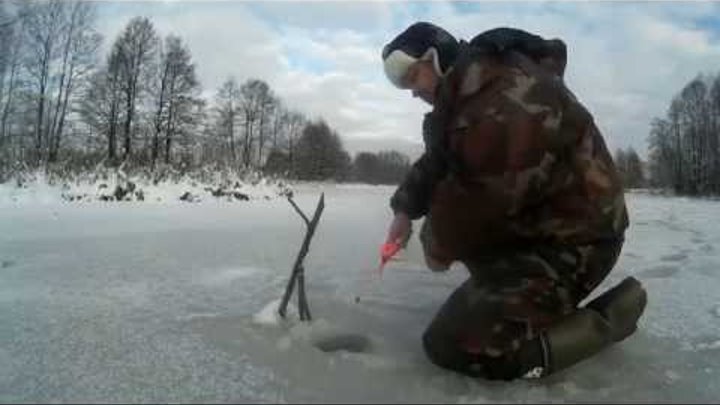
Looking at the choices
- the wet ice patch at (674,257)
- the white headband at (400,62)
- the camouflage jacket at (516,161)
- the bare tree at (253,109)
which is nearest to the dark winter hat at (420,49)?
the white headband at (400,62)

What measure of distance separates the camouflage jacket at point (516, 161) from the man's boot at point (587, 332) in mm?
176

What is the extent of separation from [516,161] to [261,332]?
0.83m

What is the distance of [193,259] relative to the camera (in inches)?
121

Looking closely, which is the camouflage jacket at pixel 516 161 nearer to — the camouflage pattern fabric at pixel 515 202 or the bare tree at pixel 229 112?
the camouflage pattern fabric at pixel 515 202

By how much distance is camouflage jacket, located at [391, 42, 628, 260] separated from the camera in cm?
149

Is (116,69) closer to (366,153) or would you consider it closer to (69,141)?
(69,141)

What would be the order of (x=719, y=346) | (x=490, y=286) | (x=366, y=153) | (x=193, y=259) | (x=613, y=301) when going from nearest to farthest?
(x=490, y=286) < (x=613, y=301) < (x=719, y=346) < (x=193, y=259) < (x=366, y=153)

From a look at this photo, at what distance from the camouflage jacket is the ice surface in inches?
13.6

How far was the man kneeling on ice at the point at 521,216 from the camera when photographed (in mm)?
1424

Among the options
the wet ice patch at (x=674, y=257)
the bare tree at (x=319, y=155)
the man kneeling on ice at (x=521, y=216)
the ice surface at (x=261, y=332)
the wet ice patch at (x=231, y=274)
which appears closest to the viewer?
the ice surface at (x=261, y=332)

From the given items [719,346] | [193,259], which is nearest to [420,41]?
[719,346]

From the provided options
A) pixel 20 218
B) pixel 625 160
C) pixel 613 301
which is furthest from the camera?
pixel 625 160

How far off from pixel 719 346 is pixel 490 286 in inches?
30.2

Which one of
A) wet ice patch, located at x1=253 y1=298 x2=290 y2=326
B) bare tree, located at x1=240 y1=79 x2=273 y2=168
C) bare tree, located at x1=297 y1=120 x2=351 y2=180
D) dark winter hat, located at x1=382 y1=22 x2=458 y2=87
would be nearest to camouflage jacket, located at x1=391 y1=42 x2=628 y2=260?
dark winter hat, located at x1=382 y1=22 x2=458 y2=87
